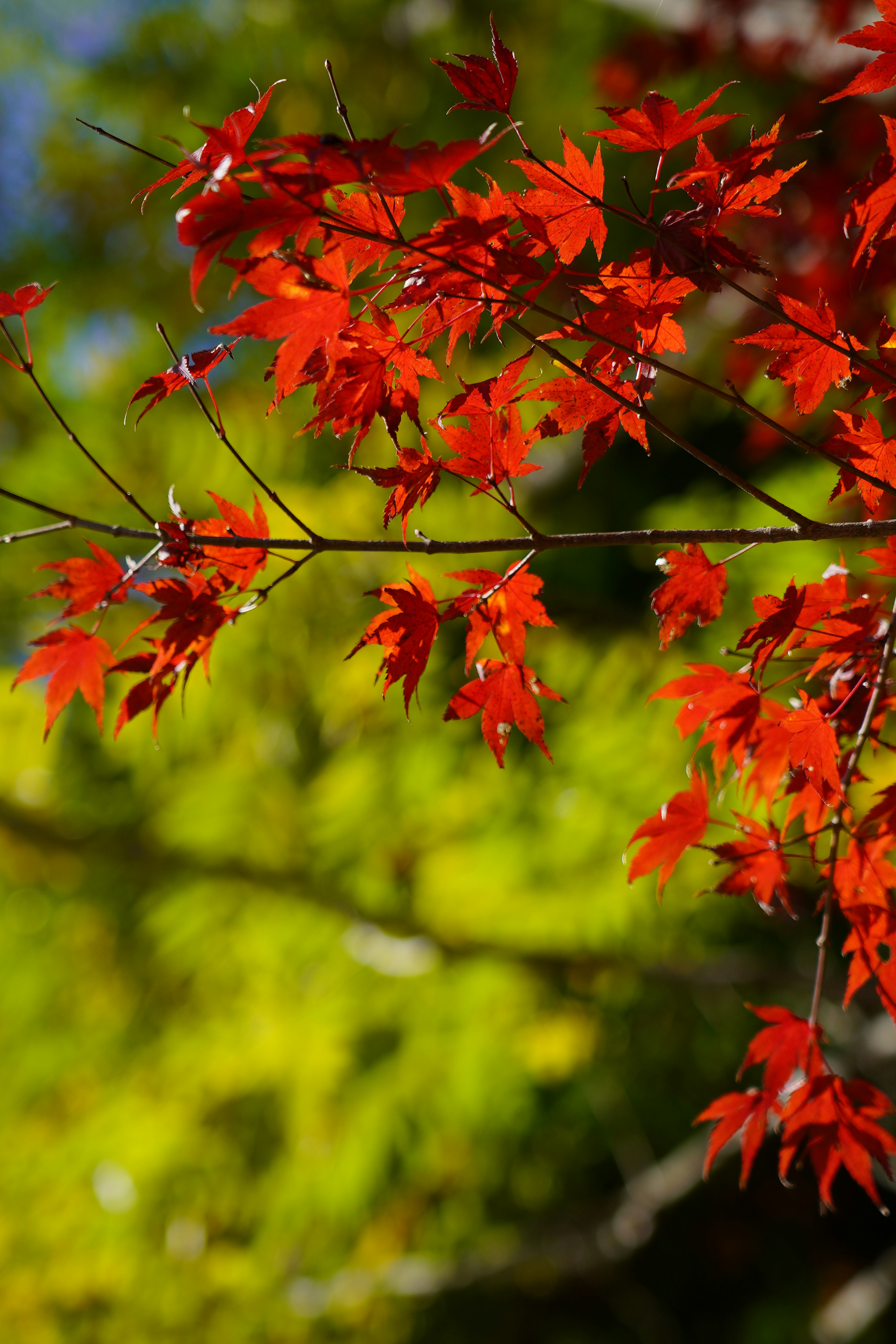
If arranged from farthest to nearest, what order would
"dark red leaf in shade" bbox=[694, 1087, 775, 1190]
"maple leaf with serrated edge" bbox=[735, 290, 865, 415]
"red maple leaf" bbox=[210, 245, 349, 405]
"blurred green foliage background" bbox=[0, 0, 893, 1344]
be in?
"blurred green foliage background" bbox=[0, 0, 893, 1344]
"dark red leaf in shade" bbox=[694, 1087, 775, 1190]
"maple leaf with serrated edge" bbox=[735, 290, 865, 415]
"red maple leaf" bbox=[210, 245, 349, 405]

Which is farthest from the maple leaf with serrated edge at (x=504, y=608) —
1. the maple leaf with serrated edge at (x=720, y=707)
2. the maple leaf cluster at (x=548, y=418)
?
the maple leaf with serrated edge at (x=720, y=707)

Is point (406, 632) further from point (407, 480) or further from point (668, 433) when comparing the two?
point (668, 433)

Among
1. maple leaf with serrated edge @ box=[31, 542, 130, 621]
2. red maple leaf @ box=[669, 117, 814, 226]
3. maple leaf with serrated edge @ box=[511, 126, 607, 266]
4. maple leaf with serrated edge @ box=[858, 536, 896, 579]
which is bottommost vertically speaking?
maple leaf with serrated edge @ box=[31, 542, 130, 621]

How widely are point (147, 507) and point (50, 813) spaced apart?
70cm

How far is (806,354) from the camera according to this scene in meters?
0.60

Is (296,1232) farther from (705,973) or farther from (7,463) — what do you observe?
(7,463)

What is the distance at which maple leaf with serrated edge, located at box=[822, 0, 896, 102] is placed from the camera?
526 millimetres

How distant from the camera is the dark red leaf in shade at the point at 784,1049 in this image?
0.70m

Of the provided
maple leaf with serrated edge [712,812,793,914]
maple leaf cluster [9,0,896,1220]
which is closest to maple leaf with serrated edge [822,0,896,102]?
maple leaf cluster [9,0,896,1220]

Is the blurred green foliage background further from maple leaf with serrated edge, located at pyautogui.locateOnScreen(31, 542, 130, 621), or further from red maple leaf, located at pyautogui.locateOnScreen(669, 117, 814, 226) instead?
maple leaf with serrated edge, located at pyautogui.locateOnScreen(31, 542, 130, 621)

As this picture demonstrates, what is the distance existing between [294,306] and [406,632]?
212 millimetres

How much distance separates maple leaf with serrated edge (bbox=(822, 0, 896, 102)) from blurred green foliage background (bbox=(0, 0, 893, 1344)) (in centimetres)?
102

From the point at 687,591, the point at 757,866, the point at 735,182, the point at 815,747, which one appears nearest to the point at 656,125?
the point at 735,182

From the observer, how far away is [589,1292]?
2732mm
